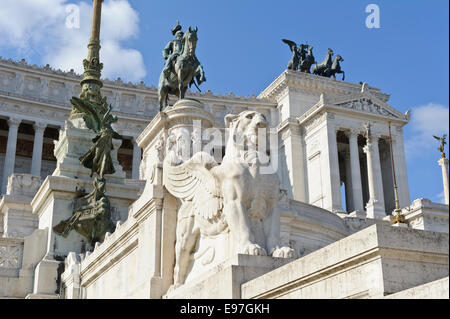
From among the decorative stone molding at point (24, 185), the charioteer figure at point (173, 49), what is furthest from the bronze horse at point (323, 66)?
the decorative stone molding at point (24, 185)

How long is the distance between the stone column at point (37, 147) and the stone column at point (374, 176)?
92.3 feet

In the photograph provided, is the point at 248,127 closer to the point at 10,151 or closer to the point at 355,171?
the point at 355,171

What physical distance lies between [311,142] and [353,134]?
3942mm

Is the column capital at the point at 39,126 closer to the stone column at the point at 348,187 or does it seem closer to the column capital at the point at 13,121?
A: the column capital at the point at 13,121

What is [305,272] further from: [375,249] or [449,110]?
[449,110]

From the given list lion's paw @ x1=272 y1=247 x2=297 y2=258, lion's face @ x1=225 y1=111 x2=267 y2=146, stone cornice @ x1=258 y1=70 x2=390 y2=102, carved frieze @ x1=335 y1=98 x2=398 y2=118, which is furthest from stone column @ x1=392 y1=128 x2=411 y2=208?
lion's paw @ x1=272 y1=247 x2=297 y2=258

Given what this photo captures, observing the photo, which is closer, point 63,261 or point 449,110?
point 449,110

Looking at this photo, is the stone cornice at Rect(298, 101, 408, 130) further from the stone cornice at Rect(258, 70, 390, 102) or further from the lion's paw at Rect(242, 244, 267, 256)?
the lion's paw at Rect(242, 244, 267, 256)

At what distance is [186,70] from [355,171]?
35.7m

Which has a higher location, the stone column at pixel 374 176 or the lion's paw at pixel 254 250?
the stone column at pixel 374 176

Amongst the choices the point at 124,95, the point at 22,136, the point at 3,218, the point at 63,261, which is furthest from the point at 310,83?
the point at 63,261

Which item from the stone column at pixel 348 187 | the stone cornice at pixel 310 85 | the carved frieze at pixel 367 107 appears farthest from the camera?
the stone cornice at pixel 310 85

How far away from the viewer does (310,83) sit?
6975cm

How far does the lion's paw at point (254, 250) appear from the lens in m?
9.12
